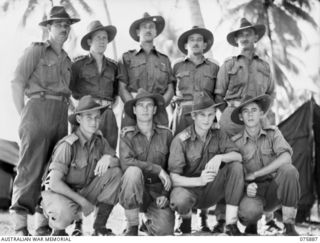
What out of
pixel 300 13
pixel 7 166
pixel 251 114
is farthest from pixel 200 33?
pixel 7 166

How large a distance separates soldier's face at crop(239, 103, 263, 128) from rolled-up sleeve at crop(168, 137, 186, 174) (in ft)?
2.24

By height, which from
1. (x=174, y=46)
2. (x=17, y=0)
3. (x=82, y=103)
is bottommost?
(x=82, y=103)

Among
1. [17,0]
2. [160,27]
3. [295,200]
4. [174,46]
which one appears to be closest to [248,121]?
[295,200]

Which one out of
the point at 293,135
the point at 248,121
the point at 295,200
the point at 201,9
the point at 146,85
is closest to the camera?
the point at 295,200

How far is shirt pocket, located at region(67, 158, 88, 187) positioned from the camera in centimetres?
400

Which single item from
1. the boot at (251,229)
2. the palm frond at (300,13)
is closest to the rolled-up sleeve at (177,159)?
the boot at (251,229)

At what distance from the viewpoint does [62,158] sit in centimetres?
393

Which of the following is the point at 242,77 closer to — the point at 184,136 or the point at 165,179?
the point at 184,136

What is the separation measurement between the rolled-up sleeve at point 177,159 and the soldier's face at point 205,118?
0.25 metres

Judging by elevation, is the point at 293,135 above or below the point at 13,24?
below

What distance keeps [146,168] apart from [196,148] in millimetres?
501

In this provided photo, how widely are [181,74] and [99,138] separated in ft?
3.64

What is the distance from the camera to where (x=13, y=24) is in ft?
16.1

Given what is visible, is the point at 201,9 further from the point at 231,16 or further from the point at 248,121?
the point at 248,121
